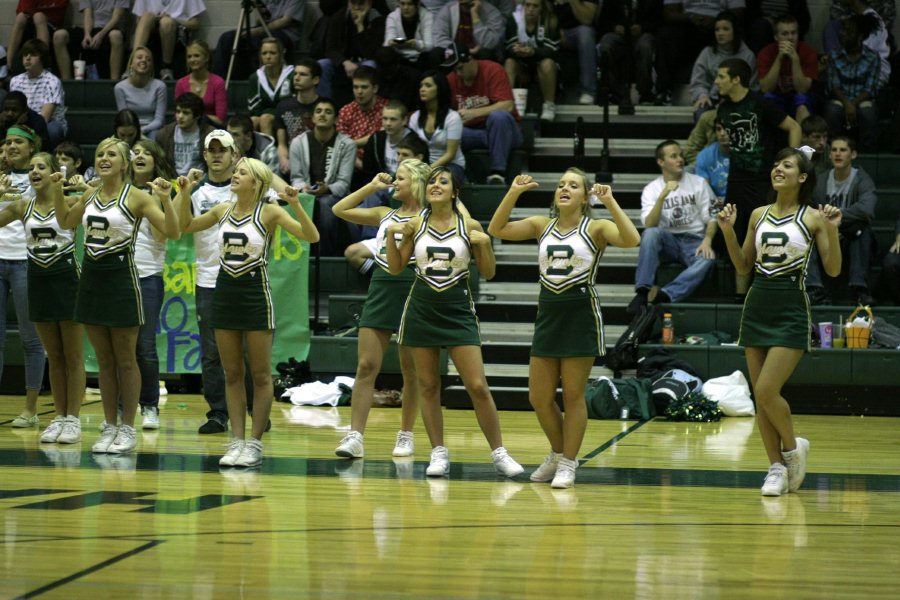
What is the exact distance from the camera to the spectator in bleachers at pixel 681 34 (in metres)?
11.7

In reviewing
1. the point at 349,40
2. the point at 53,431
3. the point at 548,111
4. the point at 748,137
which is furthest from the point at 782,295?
the point at 349,40

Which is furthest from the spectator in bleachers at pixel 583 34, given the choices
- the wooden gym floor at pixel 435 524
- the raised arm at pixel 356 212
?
the raised arm at pixel 356 212

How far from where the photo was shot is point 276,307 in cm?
945

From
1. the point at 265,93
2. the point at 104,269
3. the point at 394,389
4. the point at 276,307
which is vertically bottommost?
the point at 394,389

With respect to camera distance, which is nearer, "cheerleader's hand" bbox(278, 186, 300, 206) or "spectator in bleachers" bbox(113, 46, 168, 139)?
"cheerleader's hand" bbox(278, 186, 300, 206)

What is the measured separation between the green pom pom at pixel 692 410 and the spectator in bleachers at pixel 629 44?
4.16 metres

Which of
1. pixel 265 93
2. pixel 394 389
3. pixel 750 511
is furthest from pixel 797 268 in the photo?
pixel 265 93

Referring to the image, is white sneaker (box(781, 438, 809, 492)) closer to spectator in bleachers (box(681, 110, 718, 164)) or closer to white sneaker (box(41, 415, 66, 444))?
white sneaker (box(41, 415, 66, 444))

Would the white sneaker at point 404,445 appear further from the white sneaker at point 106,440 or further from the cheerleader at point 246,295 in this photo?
the white sneaker at point 106,440

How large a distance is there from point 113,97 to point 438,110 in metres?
3.94

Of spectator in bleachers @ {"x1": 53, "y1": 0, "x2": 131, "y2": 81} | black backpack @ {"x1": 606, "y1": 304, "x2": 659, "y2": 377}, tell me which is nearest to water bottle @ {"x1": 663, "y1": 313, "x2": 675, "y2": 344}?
black backpack @ {"x1": 606, "y1": 304, "x2": 659, "y2": 377}

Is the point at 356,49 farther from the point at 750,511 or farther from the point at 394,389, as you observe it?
the point at 750,511

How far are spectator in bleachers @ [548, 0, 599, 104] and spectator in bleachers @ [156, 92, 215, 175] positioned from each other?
363 centimetres

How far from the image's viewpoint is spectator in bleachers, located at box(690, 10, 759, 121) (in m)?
11.2
